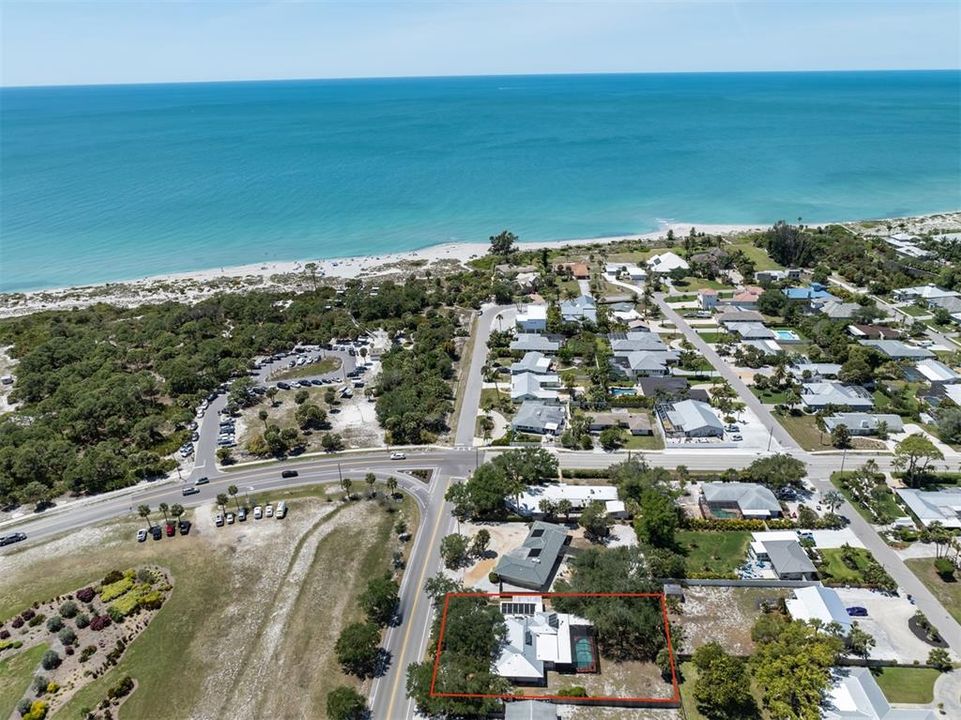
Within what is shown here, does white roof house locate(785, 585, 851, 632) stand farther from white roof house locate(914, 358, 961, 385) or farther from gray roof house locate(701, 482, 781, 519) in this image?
white roof house locate(914, 358, 961, 385)

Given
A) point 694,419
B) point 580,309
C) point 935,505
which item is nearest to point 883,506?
point 935,505

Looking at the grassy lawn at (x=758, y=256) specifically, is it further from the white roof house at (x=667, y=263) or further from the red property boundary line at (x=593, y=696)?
the red property boundary line at (x=593, y=696)

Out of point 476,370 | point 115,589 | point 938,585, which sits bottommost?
point 115,589

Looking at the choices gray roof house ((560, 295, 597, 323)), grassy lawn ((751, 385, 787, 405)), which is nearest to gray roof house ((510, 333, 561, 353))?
gray roof house ((560, 295, 597, 323))

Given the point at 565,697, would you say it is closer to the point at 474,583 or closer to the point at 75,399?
the point at 474,583

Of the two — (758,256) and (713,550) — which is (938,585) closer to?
(713,550)

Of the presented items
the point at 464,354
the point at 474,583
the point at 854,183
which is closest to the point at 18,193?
the point at 464,354
